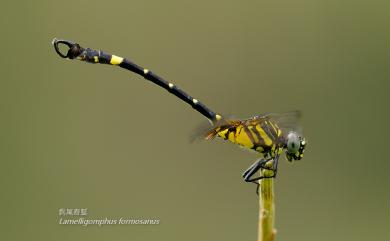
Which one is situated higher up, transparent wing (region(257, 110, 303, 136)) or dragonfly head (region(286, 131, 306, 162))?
transparent wing (region(257, 110, 303, 136))

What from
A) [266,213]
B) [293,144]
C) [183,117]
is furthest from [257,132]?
[183,117]

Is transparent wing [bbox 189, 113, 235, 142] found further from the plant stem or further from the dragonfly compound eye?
the plant stem

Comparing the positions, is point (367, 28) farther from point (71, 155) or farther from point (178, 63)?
point (71, 155)

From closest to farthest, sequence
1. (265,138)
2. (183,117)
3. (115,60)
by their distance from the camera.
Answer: (265,138), (115,60), (183,117)

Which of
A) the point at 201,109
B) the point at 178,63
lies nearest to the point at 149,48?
the point at 178,63

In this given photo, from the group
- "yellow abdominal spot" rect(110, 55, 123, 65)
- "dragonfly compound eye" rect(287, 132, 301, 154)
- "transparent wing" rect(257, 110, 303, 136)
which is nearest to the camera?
"dragonfly compound eye" rect(287, 132, 301, 154)

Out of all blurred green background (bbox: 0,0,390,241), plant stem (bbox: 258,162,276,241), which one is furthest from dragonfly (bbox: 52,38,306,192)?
blurred green background (bbox: 0,0,390,241)

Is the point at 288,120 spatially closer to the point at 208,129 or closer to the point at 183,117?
the point at 208,129
